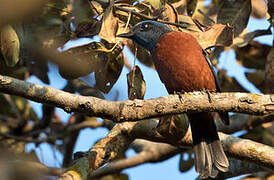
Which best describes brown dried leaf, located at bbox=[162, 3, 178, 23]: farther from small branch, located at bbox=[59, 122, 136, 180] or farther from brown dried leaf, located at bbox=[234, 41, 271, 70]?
brown dried leaf, located at bbox=[234, 41, 271, 70]

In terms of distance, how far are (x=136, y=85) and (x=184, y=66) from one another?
1.98ft

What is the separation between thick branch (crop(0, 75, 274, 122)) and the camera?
2.63m

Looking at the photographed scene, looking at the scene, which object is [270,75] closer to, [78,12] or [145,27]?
[145,27]

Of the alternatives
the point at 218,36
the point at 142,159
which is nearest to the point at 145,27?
the point at 218,36

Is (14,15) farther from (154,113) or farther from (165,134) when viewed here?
(165,134)

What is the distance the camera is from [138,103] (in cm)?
273

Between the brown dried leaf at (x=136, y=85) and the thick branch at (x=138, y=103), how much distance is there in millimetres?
527

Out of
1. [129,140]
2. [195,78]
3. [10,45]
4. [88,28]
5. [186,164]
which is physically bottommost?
[186,164]

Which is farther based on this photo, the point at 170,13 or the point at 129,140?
the point at 129,140

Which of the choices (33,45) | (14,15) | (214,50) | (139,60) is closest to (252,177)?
(214,50)

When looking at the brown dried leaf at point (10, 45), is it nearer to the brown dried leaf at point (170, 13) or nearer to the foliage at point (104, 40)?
the foliage at point (104, 40)

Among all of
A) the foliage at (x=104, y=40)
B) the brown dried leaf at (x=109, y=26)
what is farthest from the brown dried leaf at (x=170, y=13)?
the brown dried leaf at (x=109, y=26)

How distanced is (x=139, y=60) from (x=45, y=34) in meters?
1.18

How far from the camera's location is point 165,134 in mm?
3617
